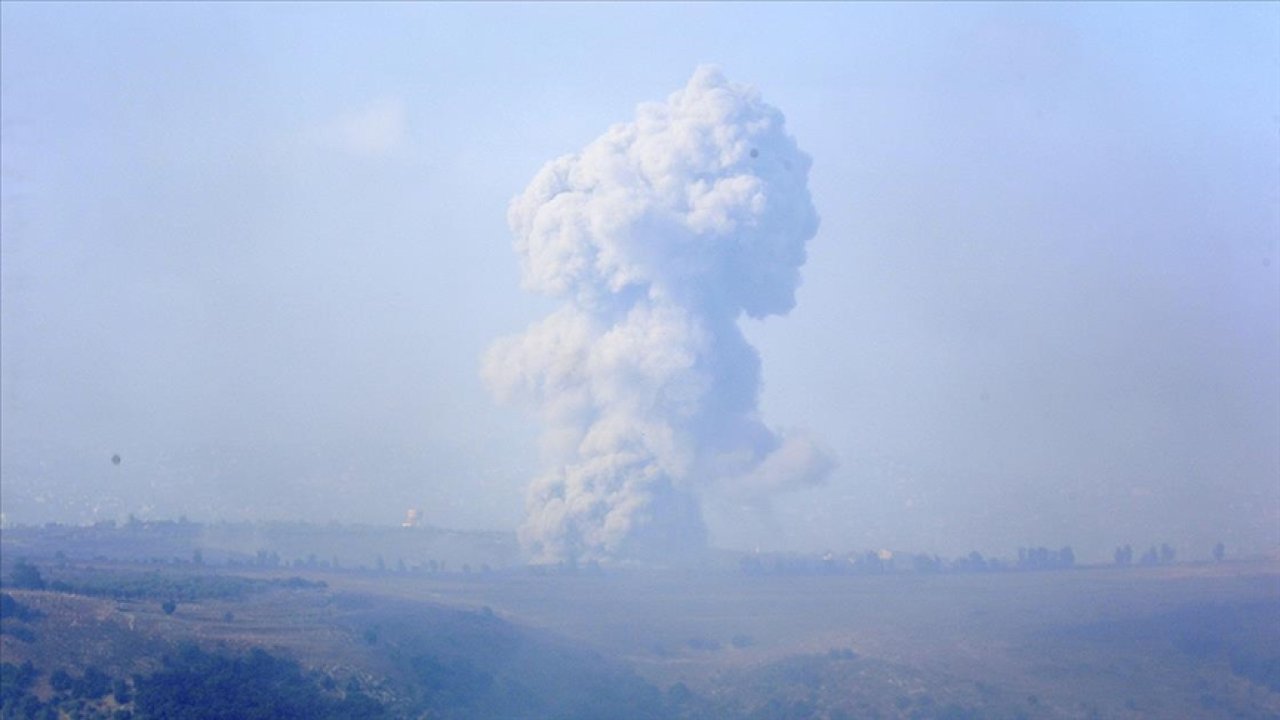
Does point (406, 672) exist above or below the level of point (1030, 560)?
below

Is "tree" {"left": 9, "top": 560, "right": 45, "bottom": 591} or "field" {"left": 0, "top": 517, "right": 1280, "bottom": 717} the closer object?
"field" {"left": 0, "top": 517, "right": 1280, "bottom": 717}

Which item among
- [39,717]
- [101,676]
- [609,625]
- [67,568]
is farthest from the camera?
[67,568]

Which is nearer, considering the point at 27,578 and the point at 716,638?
the point at 27,578

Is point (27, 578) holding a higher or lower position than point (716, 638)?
higher

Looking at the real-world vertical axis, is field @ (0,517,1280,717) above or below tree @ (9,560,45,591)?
below

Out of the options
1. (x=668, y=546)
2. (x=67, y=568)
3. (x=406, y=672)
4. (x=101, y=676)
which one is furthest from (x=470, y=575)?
(x=101, y=676)

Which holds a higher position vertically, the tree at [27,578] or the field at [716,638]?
the tree at [27,578]

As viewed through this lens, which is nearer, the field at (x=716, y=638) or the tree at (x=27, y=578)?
the field at (x=716, y=638)

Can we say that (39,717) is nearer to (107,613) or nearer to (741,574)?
(107,613)
